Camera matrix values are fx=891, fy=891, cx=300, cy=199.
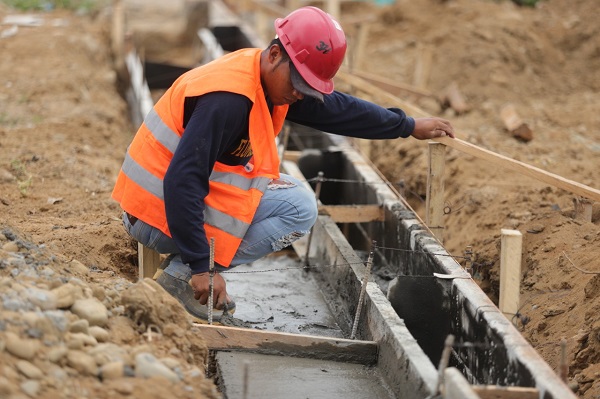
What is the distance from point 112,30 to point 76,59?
2.10 m

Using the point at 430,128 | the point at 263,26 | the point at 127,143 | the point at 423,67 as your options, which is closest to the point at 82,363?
the point at 430,128

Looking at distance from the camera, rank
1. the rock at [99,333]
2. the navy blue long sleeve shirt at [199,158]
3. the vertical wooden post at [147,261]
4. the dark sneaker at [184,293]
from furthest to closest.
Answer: the vertical wooden post at [147,261]
the dark sneaker at [184,293]
the navy blue long sleeve shirt at [199,158]
the rock at [99,333]

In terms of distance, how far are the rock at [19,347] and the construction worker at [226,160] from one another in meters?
0.99

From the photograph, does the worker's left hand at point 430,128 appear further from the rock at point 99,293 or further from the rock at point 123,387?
the rock at point 123,387

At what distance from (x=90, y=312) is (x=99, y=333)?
11 centimetres

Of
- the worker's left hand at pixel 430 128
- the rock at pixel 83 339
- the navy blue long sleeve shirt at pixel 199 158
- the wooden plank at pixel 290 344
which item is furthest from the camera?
the worker's left hand at pixel 430 128

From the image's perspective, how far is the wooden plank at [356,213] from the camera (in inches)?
233

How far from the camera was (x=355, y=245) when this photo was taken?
6.92 m

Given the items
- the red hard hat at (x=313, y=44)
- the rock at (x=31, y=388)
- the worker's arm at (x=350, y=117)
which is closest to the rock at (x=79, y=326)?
the rock at (x=31, y=388)

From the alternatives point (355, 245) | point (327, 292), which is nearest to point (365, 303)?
point (327, 292)

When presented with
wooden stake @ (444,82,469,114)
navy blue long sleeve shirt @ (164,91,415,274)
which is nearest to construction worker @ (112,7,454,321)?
navy blue long sleeve shirt @ (164,91,415,274)

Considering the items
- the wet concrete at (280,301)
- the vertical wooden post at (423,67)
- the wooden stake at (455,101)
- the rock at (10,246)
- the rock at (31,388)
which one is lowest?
the wet concrete at (280,301)

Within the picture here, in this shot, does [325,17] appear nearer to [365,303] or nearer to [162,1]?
[365,303]

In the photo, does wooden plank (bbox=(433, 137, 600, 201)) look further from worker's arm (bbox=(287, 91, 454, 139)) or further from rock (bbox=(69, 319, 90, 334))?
rock (bbox=(69, 319, 90, 334))
